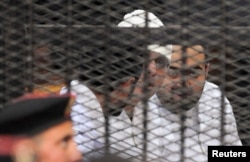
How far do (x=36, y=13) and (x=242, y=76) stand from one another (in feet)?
2.28

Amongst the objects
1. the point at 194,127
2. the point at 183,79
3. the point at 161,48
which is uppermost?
the point at 161,48

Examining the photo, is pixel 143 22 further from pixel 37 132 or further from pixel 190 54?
pixel 37 132

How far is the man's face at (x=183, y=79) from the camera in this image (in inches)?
94.7

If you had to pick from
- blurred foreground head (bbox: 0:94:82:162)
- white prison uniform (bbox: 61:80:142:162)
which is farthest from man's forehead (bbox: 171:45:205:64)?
blurred foreground head (bbox: 0:94:82:162)

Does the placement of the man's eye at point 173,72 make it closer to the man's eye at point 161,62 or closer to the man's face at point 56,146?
the man's eye at point 161,62

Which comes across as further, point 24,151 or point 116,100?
point 116,100

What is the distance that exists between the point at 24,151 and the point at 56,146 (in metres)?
0.11

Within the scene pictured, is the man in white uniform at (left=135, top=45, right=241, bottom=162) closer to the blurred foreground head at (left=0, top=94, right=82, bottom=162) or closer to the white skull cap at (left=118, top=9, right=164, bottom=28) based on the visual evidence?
the white skull cap at (left=118, top=9, right=164, bottom=28)

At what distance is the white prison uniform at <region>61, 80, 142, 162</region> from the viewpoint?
244 centimetres

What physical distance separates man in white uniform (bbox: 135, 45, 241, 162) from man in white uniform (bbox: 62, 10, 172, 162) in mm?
48

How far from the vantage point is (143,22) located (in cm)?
240

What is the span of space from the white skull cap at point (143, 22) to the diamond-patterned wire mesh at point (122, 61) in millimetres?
14

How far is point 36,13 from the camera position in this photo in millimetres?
2420

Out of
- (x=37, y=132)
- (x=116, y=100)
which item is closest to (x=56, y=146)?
(x=37, y=132)
